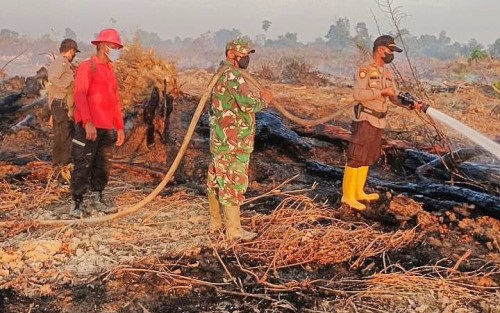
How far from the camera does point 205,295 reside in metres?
3.49

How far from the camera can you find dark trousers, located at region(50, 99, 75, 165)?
628 cm

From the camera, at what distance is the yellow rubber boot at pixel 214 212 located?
14.9ft

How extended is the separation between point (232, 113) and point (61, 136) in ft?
10.1

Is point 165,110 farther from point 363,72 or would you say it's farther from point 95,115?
point 363,72

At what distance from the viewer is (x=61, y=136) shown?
20.8 ft

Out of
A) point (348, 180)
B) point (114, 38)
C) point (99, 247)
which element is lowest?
point (99, 247)

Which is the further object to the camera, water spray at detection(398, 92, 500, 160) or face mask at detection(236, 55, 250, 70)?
water spray at detection(398, 92, 500, 160)

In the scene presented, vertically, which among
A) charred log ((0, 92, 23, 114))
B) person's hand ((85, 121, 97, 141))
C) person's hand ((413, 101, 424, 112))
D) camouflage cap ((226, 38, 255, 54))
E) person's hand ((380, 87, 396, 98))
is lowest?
charred log ((0, 92, 23, 114))

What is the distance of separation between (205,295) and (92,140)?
2051 millimetres

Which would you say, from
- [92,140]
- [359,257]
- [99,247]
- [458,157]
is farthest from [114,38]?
[458,157]

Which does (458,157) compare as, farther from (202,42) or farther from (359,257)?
(202,42)

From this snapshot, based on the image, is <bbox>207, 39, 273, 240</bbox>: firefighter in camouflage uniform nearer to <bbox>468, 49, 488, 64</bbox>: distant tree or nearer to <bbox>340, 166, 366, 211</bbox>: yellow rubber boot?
<bbox>340, 166, 366, 211</bbox>: yellow rubber boot

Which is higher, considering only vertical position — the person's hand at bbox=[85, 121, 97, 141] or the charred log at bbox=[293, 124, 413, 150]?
the person's hand at bbox=[85, 121, 97, 141]

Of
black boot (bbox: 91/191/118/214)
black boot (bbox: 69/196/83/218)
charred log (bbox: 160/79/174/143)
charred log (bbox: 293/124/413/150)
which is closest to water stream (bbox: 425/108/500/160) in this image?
charred log (bbox: 293/124/413/150)
